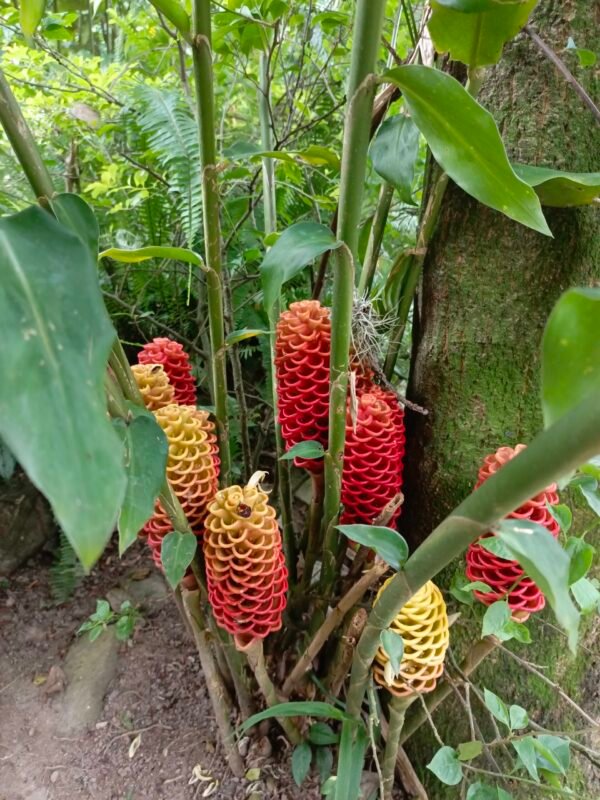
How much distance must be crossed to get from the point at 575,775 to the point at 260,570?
0.49m

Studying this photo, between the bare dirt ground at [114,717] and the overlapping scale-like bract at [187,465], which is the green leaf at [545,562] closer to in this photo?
the overlapping scale-like bract at [187,465]

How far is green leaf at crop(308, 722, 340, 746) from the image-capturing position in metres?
0.62

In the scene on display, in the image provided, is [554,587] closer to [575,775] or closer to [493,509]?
[493,509]

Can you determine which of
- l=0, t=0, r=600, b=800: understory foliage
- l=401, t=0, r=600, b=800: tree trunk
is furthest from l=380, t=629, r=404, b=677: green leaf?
l=401, t=0, r=600, b=800: tree trunk

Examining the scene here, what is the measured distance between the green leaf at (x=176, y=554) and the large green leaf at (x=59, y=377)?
9.9 inches

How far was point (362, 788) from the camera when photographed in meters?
0.64

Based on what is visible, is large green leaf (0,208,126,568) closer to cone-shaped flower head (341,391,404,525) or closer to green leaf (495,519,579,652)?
green leaf (495,519,579,652)

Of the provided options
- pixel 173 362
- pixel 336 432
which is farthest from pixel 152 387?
pixel 336 432

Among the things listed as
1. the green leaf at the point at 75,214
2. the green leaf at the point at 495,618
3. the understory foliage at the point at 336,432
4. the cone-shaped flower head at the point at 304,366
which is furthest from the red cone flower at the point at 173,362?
the green leaf at the point at 495,618

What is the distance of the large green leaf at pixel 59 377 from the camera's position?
19 cm

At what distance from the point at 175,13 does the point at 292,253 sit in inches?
6.7

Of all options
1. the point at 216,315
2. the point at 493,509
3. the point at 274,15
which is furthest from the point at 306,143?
the point at 493,509

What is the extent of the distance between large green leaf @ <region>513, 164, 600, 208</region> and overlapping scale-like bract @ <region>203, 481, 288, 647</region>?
13.2 inches

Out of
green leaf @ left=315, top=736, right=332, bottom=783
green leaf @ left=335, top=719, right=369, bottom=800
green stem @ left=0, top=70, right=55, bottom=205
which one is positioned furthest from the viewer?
green leaf @ left=315, top=736, right=332, bottom=783
